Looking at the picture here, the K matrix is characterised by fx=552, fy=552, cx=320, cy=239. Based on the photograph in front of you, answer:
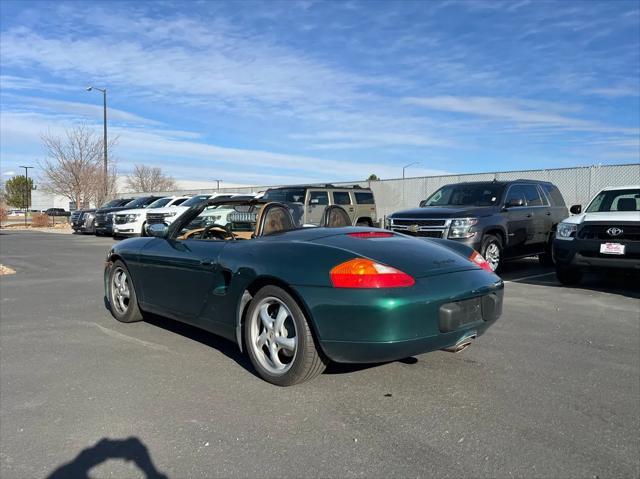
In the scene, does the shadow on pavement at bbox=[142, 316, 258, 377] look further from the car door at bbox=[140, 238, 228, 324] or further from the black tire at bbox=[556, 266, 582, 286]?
the black tire at bbox=[556, 266, 582, 286]

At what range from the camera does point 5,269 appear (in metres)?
11.2

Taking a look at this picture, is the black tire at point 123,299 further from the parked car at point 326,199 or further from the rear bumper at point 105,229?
the rear bumper at point 105,229

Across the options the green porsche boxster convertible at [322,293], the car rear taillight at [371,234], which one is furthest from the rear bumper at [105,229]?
the car rear taillight at [371,234]

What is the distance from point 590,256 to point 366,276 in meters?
5.93

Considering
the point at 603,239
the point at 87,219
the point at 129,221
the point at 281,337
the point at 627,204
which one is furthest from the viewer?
the point at 87,219

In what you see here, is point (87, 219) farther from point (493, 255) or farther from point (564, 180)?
point (493, 255)

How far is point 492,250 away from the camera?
1040cm

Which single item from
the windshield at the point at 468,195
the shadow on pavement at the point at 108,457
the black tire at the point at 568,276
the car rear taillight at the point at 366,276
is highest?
the windshield at the point at 468,195

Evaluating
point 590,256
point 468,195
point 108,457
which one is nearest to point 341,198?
point 468,195

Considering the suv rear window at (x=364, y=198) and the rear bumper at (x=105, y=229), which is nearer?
the suv rear window at (x=364, y=198)

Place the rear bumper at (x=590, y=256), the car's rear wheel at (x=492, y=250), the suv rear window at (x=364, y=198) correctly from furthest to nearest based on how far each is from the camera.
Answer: the suv rear window at (x=364, y=198)
the car's rear wheel at (x=492, y=250)
the rear bumper at (x=590, y=256)

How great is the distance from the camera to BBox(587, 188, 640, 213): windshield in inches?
352

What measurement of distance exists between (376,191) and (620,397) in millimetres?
20925

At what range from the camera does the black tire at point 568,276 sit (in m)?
9.05
